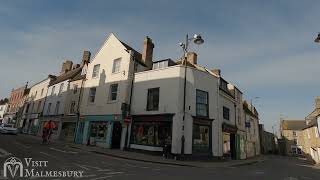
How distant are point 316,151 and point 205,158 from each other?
88.2ft

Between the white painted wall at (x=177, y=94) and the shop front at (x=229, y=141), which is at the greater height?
the white painted wall at (x=177, y=94)

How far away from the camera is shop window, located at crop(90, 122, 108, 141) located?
24.6 m

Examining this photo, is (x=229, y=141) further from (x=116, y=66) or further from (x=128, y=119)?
(x=116, y=66)

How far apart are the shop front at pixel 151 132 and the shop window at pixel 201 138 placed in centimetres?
209

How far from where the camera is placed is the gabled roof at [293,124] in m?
71.8

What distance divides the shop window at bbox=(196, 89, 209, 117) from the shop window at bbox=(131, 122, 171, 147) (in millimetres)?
3002

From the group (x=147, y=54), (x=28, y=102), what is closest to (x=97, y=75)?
(x=147, y=54)

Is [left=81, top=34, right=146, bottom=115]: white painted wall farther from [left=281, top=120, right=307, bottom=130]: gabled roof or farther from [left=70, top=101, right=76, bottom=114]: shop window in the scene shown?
[left=281, top=120, right=307, bottom=130]: gabled roof

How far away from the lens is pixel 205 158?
20266 mm

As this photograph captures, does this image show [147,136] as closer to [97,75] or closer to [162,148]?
[162,148]

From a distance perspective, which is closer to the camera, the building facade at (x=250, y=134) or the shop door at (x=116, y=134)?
the shop door at (x=116, y=134)

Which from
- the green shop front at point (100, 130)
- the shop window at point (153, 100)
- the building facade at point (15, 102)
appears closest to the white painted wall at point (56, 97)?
the green shop front at point (100, 130)

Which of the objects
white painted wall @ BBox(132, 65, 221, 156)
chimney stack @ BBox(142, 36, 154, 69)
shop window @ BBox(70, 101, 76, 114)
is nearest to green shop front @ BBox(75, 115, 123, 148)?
white painted wall @ BBox(132, 65, 221, 156)

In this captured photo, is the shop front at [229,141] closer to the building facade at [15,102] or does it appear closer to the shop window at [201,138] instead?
the shop window at [201,138]
